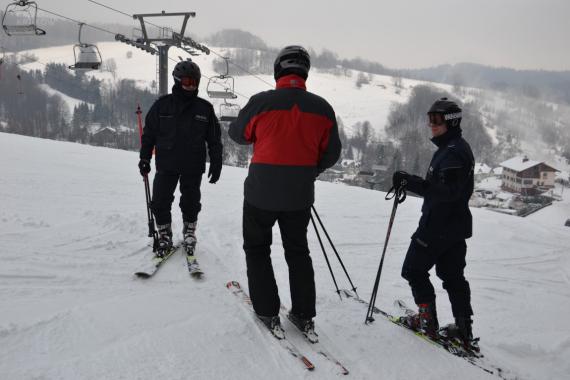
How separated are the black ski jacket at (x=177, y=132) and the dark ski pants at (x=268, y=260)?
54.7 inches

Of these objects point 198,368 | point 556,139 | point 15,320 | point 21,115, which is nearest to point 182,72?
point 15,320

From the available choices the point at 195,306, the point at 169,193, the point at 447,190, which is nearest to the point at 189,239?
the point at 169,193

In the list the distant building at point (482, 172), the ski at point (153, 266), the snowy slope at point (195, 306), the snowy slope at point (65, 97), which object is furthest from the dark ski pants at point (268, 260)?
the snowy slope at point (65, 97)

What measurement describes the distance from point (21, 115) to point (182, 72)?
104536 mm

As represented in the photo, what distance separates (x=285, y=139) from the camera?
241cm

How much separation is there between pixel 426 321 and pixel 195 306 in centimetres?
176

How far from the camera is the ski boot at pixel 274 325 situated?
249 centimetres

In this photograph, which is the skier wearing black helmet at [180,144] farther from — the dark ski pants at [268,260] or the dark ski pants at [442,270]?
the dark ski pants at [442,270]

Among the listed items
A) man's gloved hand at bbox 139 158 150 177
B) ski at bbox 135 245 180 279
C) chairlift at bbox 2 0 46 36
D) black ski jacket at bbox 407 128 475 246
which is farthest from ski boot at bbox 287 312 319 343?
chairlift at bbox 2 0 46 36

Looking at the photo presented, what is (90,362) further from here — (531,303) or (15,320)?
(531,303)

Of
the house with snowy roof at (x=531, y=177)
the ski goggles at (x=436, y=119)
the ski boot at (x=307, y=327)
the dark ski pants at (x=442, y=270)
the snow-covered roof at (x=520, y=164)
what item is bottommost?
the house with snowy roof at (x=531, y=177)

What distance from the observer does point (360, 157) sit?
285 ft

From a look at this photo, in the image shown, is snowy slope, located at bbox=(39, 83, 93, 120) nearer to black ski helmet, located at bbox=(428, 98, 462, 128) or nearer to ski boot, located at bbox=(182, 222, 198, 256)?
ski boot, located at bbox=(182, 222, 198, 256)

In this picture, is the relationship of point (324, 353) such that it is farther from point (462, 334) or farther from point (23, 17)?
point (23, 17)
